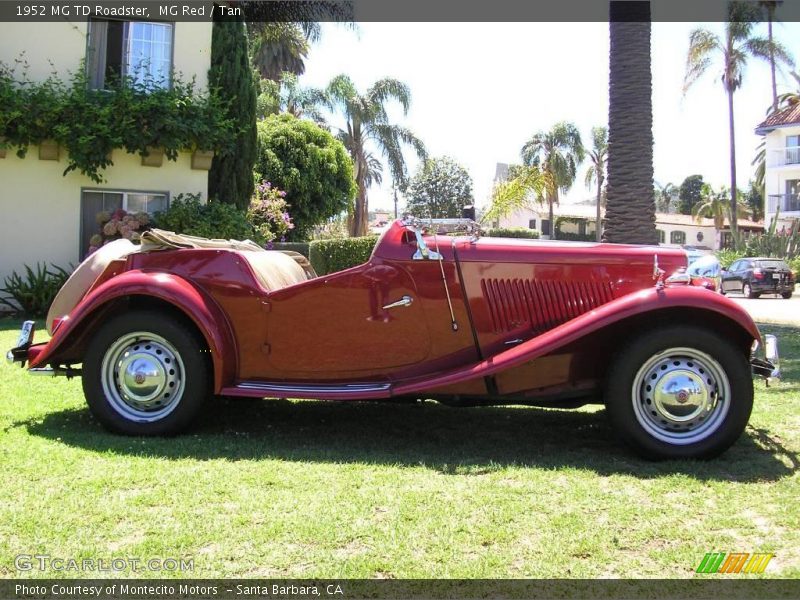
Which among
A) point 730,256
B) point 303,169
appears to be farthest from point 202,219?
point 730,256

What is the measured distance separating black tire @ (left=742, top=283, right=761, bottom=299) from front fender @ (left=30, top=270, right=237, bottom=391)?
2330cm

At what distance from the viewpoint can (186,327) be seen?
4.61 m

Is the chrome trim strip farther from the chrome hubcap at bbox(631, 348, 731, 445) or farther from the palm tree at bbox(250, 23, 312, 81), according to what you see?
the palm tree at bbox(250, 23, 312, 81)

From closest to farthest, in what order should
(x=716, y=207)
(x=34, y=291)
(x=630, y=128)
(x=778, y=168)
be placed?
1. (x=630, y=128)
2. (x=34, y=291)
3. (x=778, y=168)
4. (x=716, y=207)

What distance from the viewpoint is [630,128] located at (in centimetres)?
1016

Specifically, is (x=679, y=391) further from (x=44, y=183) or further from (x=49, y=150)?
(x=44, y=183)

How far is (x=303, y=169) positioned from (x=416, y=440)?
64.9ft

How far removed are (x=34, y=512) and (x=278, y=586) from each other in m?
1.35

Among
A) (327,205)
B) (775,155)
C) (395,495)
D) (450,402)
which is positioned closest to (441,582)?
(395,495)

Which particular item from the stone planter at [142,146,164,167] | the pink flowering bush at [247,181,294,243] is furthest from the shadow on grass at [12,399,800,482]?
the pink flowering bush at [247,181,294,243]

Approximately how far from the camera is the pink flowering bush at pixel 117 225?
1128cm

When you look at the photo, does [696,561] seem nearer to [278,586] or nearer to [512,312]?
[278,586]

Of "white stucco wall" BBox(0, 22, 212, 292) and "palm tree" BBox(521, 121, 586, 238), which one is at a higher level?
"palm tree" BBox(521, 121, 586, 238)

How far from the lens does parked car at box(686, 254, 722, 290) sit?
456cm
